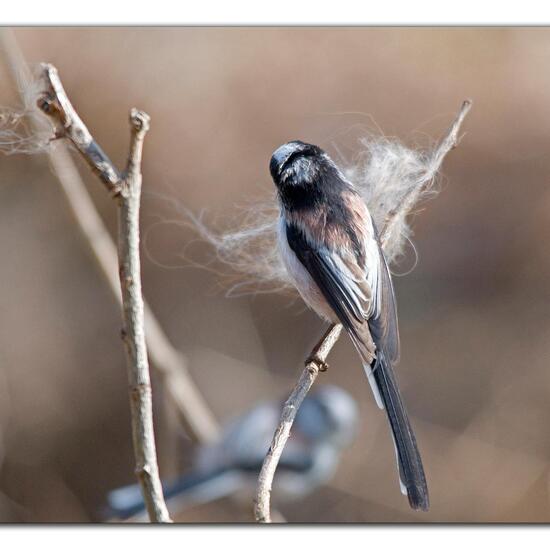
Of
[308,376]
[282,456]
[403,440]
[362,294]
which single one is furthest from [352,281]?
[282,456]

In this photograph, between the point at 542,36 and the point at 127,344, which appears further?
the point at 542,36

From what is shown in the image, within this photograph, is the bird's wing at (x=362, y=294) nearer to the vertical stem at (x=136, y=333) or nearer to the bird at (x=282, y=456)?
the vertical stem at (x=136, y=333)

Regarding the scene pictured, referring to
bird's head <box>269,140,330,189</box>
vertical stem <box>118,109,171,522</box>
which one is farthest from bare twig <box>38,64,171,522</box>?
bird's head <box>269,140,330,189</box>

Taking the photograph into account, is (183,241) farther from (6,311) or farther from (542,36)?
(542,36)

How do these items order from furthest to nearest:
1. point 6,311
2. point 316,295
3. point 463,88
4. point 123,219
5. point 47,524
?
point 6,311 → point 463,88 → point 47,524 → point 316,295 → point 123,219

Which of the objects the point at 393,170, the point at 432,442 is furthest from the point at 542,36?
the point at 432,442

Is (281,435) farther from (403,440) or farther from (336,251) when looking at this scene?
(336,251)

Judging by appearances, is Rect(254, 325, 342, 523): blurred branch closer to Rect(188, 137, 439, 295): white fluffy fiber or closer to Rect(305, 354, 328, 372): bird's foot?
Rect(305, 354, 328, 372): bird's foot
